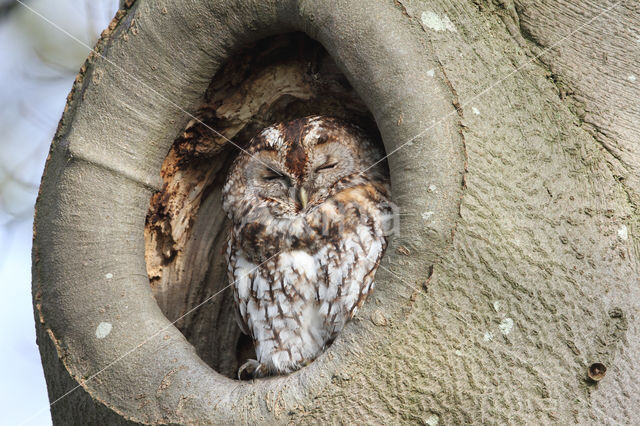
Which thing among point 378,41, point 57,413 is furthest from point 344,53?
point 57,413

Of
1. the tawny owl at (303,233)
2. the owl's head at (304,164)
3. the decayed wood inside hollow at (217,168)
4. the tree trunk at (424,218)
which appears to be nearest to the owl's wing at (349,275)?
the tawny owl at (303,233)

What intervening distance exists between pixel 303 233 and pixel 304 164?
28 cm

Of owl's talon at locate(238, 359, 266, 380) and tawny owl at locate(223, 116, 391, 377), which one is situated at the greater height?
tawny owl at locate(223, 116, 391, 377)

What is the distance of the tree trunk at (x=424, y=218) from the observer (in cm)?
149

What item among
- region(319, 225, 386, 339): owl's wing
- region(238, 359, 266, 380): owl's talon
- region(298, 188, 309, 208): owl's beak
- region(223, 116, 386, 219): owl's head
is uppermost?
region(223, 116, 386, 219): owl's head

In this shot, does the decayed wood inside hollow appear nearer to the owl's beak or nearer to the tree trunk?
the tree trunk

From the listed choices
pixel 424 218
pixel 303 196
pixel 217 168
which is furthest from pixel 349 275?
pixel 217 168

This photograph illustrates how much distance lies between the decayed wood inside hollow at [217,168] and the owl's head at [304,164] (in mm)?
136

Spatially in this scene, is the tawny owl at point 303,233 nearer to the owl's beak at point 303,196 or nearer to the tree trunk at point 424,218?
the owl's beak at point 303,196

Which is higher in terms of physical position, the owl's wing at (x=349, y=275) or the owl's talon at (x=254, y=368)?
the owl's wing at (x=349, y=275)

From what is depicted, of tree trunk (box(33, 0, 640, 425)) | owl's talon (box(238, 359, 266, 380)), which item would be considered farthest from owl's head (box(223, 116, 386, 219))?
owl's talon (box(238, 359, 266, 380))

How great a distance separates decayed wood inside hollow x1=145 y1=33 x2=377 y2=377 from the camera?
2.27 m

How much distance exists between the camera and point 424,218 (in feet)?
5.04

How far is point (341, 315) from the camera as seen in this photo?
204 cm
